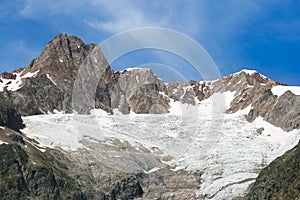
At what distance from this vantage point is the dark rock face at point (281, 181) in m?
124

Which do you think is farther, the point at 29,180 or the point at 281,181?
the point at 29,180

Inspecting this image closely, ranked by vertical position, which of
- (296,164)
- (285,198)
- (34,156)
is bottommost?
(285,198)

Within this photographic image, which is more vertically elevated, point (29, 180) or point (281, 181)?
point (29, 180)

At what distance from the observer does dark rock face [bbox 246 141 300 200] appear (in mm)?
124250

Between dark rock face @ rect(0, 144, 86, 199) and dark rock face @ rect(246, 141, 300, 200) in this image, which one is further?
dark rock face @ rect(0, 144, 86, 199)

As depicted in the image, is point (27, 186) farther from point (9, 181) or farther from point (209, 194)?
point (209, 194)

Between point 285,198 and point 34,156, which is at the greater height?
point 34,156

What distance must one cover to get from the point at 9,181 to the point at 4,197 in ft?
22.9

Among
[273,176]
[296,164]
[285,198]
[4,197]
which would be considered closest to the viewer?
[285,198]

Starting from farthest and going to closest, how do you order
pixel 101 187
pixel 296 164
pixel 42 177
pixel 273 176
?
pixel 101 187 < pixel 42 177 < pixel 273 176 < pixel 296 164

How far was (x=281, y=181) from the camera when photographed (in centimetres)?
13262

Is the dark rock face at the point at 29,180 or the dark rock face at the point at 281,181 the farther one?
the dark rock face at the point at 29,180

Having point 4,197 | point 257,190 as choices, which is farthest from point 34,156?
point 257,190

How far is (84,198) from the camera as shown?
7333 inches
